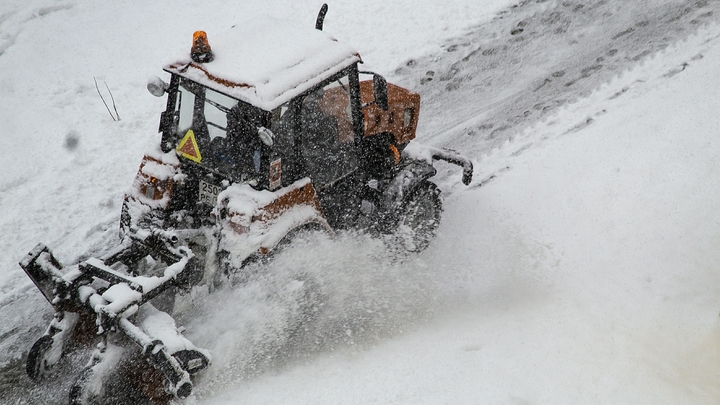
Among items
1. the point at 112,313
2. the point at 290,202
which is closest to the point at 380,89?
the point at 290,202

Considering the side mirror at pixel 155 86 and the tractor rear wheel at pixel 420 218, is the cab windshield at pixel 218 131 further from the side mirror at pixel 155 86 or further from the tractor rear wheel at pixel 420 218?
the tractor rear wheel at pixel 420 218

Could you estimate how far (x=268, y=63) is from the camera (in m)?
4.38

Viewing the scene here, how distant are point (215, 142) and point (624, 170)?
448 centimetres

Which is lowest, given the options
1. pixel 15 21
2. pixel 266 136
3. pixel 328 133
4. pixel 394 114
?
pixel 394 114

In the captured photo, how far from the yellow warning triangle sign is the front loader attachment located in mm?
720

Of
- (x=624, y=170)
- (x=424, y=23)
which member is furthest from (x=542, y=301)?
(x=424, y=23)

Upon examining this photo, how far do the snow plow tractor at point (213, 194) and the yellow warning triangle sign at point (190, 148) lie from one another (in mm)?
13

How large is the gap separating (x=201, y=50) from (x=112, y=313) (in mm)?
1941

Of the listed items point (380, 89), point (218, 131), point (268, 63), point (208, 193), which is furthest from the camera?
point (380, 89)

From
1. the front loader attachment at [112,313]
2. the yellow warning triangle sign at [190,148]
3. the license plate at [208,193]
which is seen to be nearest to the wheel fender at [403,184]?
the license plate at [208,193]

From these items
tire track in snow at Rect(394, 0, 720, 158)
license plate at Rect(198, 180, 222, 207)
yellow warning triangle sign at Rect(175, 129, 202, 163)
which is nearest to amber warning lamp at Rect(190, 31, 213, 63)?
yellow warning triangle sign at Rect(175, 129, 202, 163)

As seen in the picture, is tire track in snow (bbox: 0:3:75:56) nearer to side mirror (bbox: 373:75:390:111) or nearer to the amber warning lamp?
the amber warning lamp

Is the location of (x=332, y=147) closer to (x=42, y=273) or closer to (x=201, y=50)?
(x=201, y=50)

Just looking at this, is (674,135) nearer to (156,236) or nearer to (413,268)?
(413,268)
